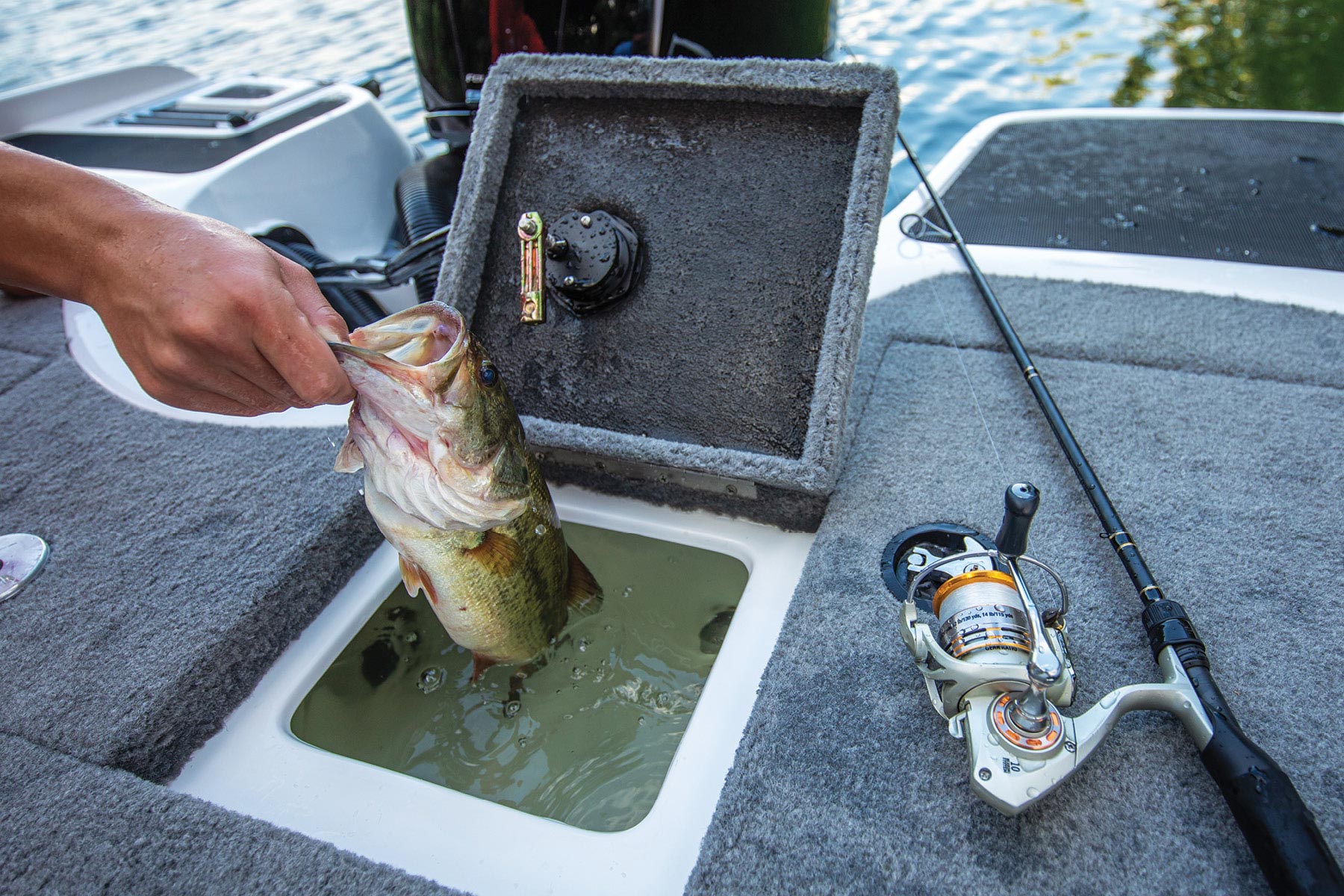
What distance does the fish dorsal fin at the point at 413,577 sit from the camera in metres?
1.51

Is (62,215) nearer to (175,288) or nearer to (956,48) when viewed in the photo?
(175,288)

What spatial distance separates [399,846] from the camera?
1.34 meters

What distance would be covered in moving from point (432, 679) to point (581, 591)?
0.38m

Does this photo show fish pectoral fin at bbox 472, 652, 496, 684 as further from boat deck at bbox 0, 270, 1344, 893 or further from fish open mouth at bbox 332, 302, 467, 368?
fish open mouth at bbox 332, 302, 467, 368

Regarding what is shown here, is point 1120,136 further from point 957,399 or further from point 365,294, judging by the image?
point 365,294

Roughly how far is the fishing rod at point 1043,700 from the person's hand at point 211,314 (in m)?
1.01

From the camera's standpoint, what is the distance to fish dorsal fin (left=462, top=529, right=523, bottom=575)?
4.96 ft

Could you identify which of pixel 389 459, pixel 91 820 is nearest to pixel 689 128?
pixel 389 459

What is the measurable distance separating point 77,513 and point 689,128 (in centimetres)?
179

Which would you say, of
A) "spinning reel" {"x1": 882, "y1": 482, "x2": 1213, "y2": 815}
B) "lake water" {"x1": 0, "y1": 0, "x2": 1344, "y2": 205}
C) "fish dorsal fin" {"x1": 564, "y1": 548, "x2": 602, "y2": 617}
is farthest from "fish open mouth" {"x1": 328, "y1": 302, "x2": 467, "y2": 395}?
"lake water" {"x1": 0, "y1": 0, "x2": 1344, "y2": 205}

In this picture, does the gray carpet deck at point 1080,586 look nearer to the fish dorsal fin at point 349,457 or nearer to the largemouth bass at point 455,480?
the largemouth bass at point 455,480

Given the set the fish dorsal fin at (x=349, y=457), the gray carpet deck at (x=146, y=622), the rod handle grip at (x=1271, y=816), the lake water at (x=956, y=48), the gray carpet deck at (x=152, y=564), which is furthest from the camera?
the lake water at (x=956, y=48)

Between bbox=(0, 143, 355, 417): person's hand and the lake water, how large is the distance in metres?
4.88

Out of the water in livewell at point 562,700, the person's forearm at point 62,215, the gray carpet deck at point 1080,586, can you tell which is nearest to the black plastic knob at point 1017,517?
the gray carpet deck at point 1080,586
